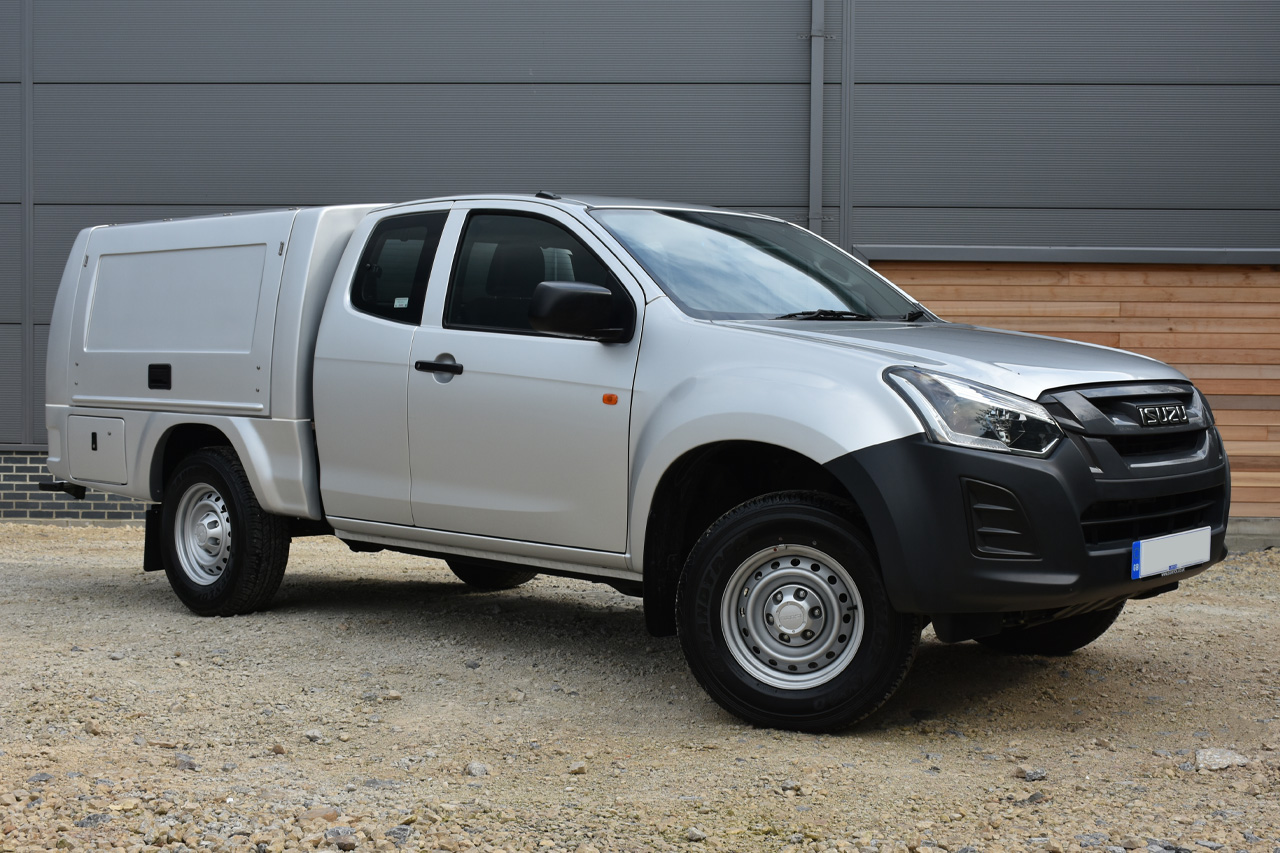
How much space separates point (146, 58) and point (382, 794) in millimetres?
9472

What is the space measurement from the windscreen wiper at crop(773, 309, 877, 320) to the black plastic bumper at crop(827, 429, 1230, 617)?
983 millimetres

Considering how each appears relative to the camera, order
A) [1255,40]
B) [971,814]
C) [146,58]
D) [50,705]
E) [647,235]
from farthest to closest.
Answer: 1. [146,58]
2. [1255,40]
3. [647,235]
4. [50,705]
5. [971,814]

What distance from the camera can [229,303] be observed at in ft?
20.7

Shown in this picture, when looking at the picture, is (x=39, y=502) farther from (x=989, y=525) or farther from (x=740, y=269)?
(x=989, y=525)

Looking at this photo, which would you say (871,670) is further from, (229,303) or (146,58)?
(146,58)

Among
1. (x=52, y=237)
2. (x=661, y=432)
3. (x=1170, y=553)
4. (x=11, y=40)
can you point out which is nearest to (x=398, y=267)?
(x=661, y=432)

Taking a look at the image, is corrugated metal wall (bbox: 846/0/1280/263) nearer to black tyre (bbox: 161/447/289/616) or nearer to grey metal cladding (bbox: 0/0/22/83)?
black tyre (bbox: 161/447/289/616)

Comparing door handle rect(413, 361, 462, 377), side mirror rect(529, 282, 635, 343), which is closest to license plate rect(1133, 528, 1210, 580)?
side mirror rect(529, 282, 635, 343)

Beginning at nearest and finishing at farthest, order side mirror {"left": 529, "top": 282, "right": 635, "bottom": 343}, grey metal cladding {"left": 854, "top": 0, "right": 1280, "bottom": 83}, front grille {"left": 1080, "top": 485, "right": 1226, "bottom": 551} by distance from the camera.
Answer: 1. front grille {"left": 1080, "top": 485, "right": 1226, "bottom": 551}
2. side mirror {"left": 529, "top": 282, "right": 635, "bottom": 343}
3. grey metal cladding {"left": 854, "top": 0, "right": 1280, "bottom": 83}

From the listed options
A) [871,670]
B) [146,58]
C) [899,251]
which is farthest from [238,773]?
[146,58]

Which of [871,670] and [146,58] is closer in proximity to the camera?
[871,670]

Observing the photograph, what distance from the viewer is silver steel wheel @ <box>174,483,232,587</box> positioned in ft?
21.1

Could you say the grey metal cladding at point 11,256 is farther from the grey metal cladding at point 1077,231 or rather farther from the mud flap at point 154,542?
the grey metal cladding at point 1077,231

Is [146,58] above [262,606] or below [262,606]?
above
